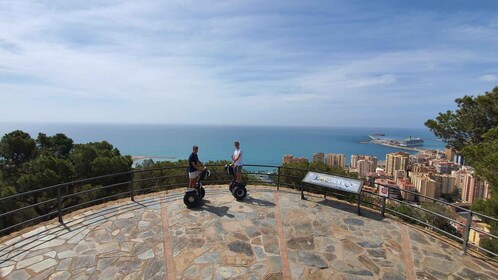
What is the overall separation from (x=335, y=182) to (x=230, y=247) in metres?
3.68

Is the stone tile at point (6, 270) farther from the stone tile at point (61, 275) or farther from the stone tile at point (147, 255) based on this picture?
the stone tile at point (147, 255)

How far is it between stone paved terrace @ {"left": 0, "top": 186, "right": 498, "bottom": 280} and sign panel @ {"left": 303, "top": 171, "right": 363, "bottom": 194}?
73 cm

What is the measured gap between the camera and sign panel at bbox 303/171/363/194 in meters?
6.78

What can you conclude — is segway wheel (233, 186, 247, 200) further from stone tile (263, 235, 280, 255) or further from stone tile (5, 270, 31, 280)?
stone tile (5, 270, 31, 280)

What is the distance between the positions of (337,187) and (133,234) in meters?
5.26

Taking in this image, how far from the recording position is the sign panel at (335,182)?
22.3 ft

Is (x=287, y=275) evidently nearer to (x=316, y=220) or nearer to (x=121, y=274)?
(x=316, y=220)

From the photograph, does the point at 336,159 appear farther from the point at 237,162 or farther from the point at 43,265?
the point at 43,265

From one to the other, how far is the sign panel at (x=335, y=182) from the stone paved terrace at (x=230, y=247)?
2.41 ft

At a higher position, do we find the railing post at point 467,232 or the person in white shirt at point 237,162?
the person in white shirt at point 237,162

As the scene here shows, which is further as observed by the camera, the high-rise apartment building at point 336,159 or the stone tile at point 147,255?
the high-rise apartment building at point 336,159

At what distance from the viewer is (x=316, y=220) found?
6.30m

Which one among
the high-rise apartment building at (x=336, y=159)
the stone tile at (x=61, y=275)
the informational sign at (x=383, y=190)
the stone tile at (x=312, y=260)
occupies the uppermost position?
the informational sign at (x=383, y=190)

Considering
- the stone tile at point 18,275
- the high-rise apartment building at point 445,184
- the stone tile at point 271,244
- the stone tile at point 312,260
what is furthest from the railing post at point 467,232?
the high-rise apartment building at point 445,184
